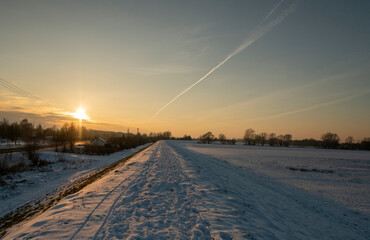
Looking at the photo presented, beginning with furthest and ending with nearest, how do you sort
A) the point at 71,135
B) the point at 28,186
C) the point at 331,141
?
the point at 331,141 < the point at 71,135 < the point at 28,186

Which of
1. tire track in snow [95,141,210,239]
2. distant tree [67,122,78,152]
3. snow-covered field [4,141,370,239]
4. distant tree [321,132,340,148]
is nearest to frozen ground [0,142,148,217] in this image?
snow-covered field [4,141,370,239]

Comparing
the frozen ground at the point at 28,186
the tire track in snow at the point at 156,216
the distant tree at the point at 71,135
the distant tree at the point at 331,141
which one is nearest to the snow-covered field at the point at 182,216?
the tire track in snow at the point at 156,216

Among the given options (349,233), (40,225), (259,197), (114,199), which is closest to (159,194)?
(114,199)

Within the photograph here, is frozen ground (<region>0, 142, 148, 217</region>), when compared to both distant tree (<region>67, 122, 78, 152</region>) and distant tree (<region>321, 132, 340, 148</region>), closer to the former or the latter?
distant tree (<region>67, 122, 78, 152</region>)

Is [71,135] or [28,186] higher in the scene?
[71,135]

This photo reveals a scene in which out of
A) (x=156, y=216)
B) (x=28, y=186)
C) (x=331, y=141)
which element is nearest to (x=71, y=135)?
(x=28, y=186)

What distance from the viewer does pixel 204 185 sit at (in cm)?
1122

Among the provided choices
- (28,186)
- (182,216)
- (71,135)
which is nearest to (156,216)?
(182,216)

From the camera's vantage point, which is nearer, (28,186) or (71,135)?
(28,186)

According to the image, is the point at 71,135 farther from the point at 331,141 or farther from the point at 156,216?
the point at 331,141

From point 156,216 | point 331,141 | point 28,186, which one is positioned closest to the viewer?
point 156,216

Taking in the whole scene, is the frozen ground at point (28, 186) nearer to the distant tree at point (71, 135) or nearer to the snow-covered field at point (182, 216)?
the snow-covered field at point (182, 216)

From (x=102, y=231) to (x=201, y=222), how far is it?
10.8 ft

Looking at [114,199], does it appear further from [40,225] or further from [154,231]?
[154,231]
